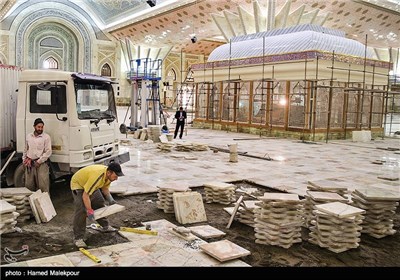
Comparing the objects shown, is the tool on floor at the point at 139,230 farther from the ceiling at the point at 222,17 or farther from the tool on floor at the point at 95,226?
the ceiling at the point at 222,17

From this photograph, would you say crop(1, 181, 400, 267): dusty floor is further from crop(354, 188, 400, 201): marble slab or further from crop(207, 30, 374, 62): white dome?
crop(207, 30, 374, 62): white dome

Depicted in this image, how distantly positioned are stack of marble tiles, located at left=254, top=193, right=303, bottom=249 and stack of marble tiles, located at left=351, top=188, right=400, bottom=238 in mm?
1056

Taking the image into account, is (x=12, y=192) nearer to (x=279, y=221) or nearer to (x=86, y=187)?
(x=86, y=187)

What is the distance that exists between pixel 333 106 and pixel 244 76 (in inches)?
176

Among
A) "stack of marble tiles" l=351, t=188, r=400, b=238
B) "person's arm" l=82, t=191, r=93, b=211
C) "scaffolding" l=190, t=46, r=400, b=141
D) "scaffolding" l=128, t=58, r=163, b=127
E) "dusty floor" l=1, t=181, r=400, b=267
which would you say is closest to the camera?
"dusty floor" l=1, t=181, r=400, b=267

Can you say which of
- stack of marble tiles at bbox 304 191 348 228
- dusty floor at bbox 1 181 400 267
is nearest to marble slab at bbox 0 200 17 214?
dusty floor at bbox 1 181 400 267

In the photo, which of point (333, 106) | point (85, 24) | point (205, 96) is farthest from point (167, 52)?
point (333, 106)

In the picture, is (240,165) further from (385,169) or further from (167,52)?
(167,52)

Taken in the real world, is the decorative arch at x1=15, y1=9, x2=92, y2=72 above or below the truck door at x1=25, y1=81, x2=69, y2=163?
above

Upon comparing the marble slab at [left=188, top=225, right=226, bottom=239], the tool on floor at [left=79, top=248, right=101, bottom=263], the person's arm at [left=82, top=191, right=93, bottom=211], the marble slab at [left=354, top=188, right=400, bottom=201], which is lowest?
the marble slab at [left=188, top=225, right=226, bottom=239]

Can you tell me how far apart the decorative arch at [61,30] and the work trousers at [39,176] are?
30.0m

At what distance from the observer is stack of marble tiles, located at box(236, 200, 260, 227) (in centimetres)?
595

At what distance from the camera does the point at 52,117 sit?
6.90 metres

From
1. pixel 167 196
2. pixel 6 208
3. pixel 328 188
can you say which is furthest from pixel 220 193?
pixel 6 208
